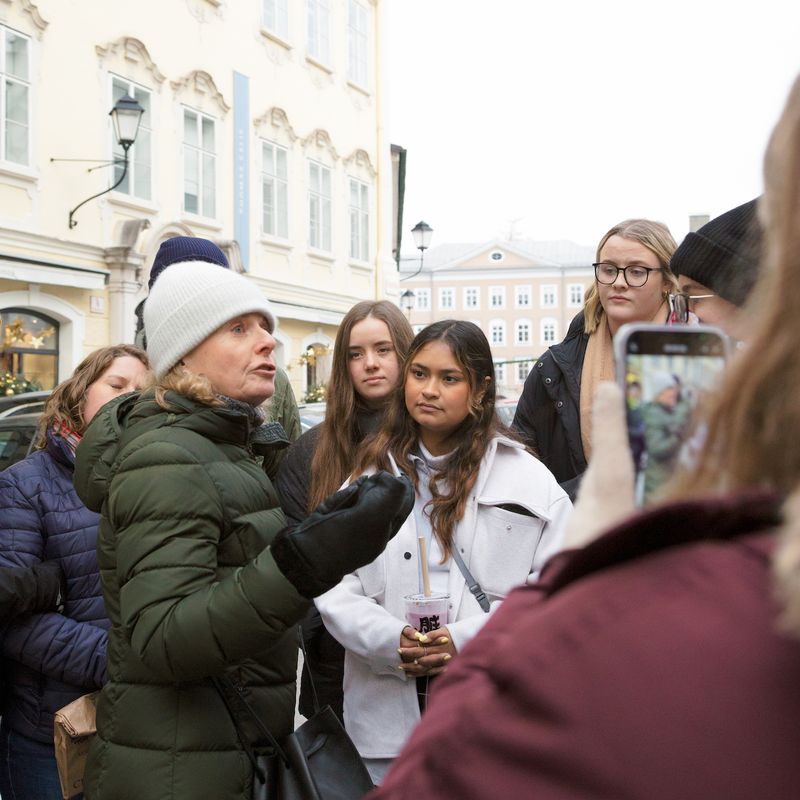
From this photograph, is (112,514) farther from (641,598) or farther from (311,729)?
(641,598)

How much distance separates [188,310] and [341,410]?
1.29 m

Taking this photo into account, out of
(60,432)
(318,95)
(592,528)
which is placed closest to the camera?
(592,528)

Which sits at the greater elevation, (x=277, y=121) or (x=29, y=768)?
(x=277, y=121)

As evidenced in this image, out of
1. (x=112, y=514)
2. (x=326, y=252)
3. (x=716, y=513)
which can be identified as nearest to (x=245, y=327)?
(x=112, y=514)

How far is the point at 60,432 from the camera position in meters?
3.35

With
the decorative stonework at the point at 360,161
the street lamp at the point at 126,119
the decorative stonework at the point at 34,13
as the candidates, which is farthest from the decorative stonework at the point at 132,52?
the decorative stonework at the point at 360,161

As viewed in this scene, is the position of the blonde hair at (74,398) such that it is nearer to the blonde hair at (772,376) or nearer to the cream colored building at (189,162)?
the blonde hair at (772,376)

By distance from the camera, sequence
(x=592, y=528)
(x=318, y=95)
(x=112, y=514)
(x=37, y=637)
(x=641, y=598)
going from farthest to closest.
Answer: (x=318, y=95)
(x=37, y=637)
(x=112, y=514)
(x=592, y=528)
(x=641, y=598)

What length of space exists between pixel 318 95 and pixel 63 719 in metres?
18.5

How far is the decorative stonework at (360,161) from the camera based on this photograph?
2085 centimetres

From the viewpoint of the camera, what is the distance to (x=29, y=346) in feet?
42.4

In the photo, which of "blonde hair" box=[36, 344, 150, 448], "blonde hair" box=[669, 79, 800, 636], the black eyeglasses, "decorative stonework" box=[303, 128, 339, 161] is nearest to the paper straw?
the black eyeglasses

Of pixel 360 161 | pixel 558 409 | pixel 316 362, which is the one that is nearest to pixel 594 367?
pixel 558 409

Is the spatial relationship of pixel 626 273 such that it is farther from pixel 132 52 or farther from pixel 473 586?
pixel 132 52
